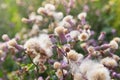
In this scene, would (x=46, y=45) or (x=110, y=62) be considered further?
(x=46, y=45)

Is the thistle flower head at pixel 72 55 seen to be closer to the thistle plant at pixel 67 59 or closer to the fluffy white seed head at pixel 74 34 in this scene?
the thistle plant at pixel 67 59

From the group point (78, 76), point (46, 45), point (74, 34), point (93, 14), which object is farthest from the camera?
point (93, 14)

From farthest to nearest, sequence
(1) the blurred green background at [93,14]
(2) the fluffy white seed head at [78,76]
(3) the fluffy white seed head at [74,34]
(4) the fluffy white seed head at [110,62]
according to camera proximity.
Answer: (1) the blurred green background at [93,14]
(3) the fluffy white seed head at [74,34]
(4) the fluffy white seed head at [110,62]
(2) the fluffy white seed head at [78,76]

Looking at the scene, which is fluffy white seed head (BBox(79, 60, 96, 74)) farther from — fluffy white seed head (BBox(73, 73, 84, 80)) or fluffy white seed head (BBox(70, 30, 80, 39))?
fluffy white seed head (BBox(70, 30, 80, 39))

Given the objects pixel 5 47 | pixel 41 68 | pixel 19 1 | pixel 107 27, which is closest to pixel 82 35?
pixel 41 68

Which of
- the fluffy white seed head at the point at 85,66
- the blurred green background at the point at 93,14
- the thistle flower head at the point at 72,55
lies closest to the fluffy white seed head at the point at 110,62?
the fluffy white seed head at the point at 85,66

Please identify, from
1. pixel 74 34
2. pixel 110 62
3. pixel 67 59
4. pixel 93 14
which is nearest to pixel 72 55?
pixel 67 59

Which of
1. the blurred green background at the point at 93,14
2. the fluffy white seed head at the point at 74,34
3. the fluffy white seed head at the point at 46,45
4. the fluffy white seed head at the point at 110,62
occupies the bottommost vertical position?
the fluffy white seed head at the point at 110,62

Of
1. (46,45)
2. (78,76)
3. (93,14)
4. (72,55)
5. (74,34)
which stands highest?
(93,14)

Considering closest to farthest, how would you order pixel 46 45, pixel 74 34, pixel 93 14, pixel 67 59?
pixel 67 59
pixel 46 45
pixel 74 34
pixel 93 14

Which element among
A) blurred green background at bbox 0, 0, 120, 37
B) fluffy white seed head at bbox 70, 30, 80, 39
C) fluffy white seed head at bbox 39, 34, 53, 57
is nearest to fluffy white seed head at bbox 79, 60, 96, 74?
fluffy white seed head at bbox 39, 34, 53, 57

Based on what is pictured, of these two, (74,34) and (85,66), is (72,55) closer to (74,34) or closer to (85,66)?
(85,66)

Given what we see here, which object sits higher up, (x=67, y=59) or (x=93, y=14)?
(x=93, y=14)
